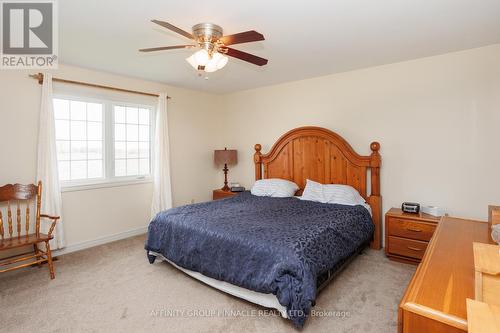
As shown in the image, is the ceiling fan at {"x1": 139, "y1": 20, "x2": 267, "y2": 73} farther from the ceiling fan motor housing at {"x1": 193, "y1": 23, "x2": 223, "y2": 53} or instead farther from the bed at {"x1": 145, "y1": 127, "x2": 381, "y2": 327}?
the bed at {"x1": 145, "y1": 127, "x2": 381, "y2": 327}

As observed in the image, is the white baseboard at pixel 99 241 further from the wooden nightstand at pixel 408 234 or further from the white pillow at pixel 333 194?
the wooden nightstand at pixel 408 234

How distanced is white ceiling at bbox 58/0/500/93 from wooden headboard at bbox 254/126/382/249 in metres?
1.03

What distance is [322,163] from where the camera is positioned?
393cm

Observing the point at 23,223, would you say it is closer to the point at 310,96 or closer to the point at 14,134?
the point at 14,134

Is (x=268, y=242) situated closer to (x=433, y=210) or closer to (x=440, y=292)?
(x=440, y=292)

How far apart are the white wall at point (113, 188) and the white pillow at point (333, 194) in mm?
2146

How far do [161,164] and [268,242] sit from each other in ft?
8.61

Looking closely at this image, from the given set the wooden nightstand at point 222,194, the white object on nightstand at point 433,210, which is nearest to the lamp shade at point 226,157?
the wooden nightstand at point 222,194

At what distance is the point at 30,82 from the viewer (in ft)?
10.2

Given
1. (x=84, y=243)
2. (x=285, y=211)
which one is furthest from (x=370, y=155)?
(x=84, y=243)

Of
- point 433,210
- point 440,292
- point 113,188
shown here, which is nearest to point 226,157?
point 113,188

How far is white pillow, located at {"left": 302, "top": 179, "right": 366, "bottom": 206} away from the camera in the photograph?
337cm

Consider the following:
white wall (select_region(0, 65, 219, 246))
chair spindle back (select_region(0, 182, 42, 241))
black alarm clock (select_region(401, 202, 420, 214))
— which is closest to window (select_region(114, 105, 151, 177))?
white wall (select_region(0, 65, 219, 246))

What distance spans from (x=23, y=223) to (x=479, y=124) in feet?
16.9
